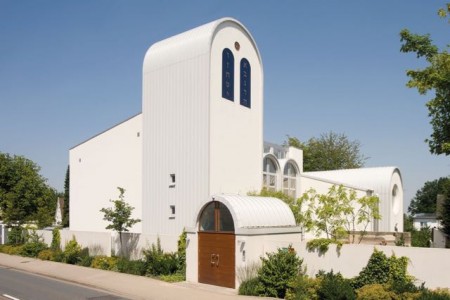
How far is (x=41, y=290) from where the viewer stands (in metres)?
18.0

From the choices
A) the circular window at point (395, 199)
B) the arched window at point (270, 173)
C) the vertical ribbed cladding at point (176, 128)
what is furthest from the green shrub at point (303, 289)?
the circular window at point (395, 199)

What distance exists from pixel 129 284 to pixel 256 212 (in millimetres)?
5694

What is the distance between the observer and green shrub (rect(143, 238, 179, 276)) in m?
21.2

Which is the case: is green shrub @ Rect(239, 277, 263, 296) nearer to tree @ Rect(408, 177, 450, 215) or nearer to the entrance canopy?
the entrance canopy

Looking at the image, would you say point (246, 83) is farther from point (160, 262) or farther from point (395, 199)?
point (395, 199)

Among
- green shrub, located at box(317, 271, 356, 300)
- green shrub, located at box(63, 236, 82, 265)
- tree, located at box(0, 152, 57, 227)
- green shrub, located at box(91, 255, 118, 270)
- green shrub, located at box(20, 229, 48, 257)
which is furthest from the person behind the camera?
tree, located at box(0, 152, 57, 227)

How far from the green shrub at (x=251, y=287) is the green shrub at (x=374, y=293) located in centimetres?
362

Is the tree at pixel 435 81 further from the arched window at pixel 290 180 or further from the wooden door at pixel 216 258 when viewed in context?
the arched window at pixel 290 180

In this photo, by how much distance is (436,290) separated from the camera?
1369 centimetres

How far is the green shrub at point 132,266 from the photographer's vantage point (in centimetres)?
2175

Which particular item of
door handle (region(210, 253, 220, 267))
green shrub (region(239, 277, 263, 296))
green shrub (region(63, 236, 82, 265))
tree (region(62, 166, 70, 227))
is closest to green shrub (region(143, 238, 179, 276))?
door handle (region(210, 253, 220, 267))

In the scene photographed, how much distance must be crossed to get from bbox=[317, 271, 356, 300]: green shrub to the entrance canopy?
3.55m

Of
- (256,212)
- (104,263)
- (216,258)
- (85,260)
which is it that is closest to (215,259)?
(216,258)

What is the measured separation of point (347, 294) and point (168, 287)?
23.2ft
